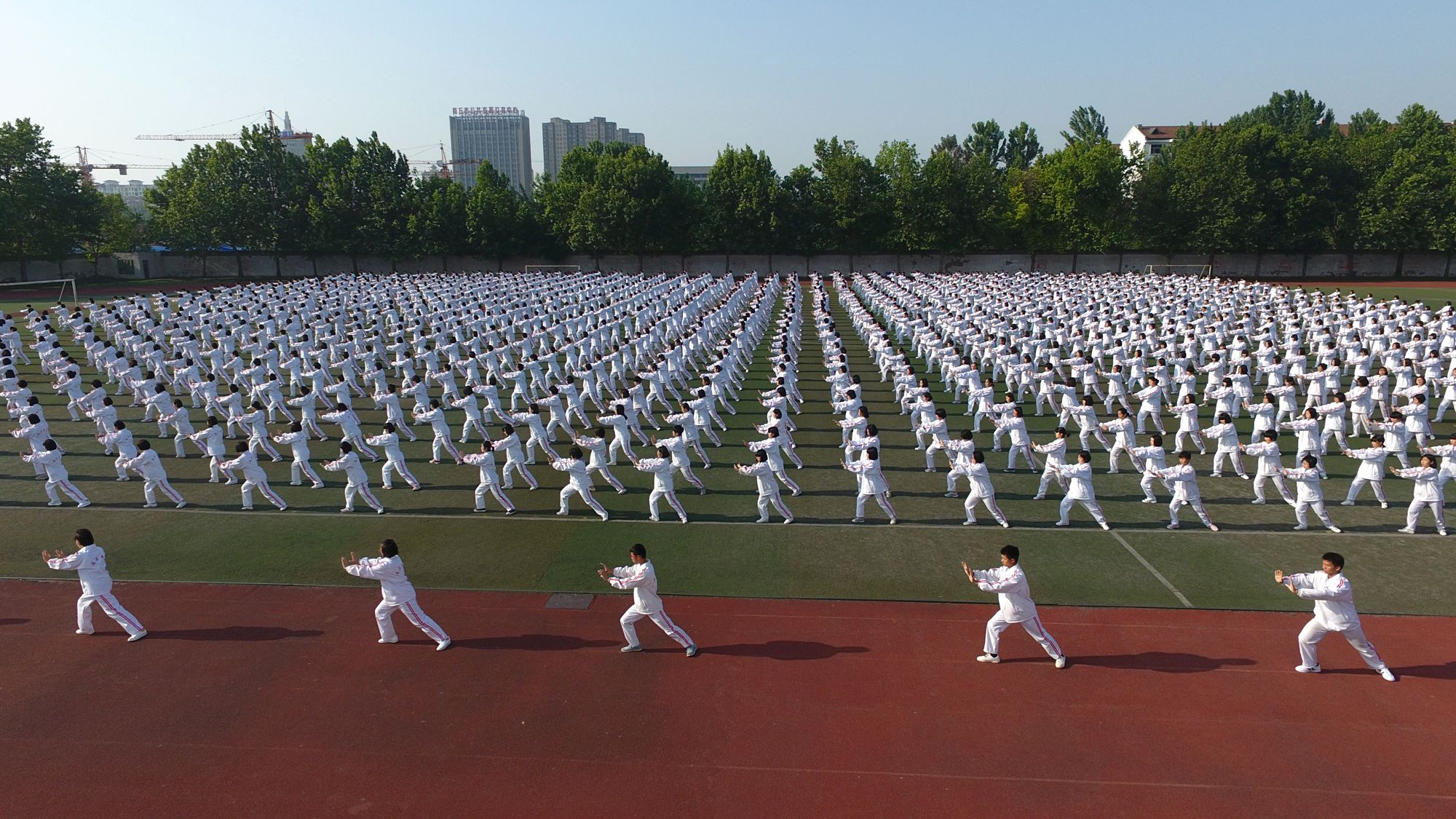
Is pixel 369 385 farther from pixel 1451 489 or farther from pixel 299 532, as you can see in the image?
pixel 1451 489

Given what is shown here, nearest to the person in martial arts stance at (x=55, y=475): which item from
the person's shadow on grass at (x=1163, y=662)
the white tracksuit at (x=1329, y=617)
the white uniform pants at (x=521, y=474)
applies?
the white uniform pants at (x=521, y=474)

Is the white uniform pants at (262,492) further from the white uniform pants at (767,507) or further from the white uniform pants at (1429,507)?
the white uniform pants at (1429,507)

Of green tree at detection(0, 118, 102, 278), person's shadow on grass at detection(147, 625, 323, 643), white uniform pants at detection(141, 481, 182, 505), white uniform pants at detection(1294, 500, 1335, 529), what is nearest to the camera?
person's shadow on grass at detection(147, 625, 323, 643)

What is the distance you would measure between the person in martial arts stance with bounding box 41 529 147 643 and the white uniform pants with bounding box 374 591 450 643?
245 cm

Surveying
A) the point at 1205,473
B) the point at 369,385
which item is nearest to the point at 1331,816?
the point at 1205,473

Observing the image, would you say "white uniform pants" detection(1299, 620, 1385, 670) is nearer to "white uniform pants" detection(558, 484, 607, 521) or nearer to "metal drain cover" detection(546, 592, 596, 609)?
"metal drain cover" detection(546, 592, 596, 609)

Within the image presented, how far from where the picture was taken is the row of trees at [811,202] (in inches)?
1967

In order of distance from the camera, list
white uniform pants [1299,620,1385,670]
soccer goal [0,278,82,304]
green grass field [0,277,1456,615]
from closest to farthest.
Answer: white uniform pants [1299,620,1385,670] → green grass field [0,277,1456,615] → soccer goal [0,278,82,304]

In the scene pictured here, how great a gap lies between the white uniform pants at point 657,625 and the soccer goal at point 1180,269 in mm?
51125

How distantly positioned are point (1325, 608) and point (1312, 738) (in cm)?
126

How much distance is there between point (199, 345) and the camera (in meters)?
22.6

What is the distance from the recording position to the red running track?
600 cm

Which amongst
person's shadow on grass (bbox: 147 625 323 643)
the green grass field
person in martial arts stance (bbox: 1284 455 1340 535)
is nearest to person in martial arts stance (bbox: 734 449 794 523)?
the green grass field

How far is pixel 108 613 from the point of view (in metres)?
8.33
